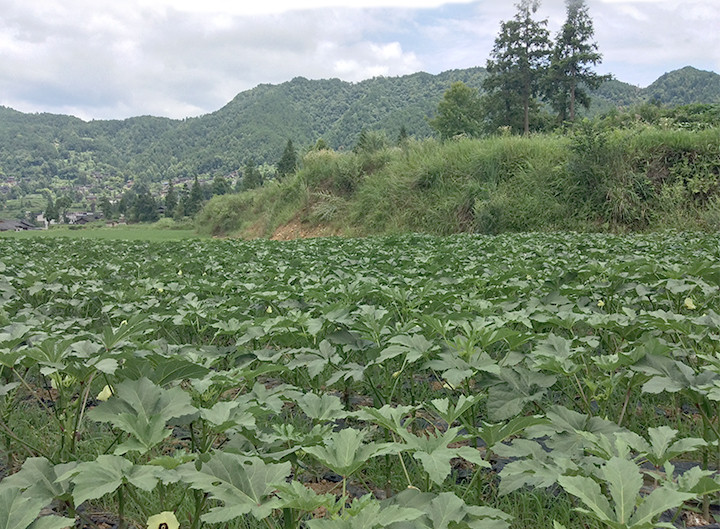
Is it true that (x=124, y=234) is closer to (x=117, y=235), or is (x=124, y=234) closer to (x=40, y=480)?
(x=117, y=235)

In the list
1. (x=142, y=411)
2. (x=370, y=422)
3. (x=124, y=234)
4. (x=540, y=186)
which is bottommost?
(x=124, y=234)

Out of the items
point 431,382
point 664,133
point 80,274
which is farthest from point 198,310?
point 664,133

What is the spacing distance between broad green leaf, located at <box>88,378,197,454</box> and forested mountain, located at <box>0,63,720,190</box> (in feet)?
186

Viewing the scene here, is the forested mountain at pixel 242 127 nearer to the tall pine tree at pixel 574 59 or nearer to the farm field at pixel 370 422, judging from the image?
the tall pine tree at pixel 574 59

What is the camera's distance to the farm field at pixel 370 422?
3.22 feet

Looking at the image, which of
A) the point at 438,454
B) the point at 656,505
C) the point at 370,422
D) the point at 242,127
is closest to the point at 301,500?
the point at 438,454

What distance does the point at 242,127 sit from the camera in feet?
353

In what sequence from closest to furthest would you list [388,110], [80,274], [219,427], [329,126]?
[219,427] → [80,274] → [388,110] → [329,126]

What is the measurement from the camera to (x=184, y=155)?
12288cm

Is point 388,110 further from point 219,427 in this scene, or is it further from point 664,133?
point 219,427

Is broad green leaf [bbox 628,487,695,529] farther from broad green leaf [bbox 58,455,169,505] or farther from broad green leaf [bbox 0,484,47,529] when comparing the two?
broad green leaf [bbox 0,484,47,529]

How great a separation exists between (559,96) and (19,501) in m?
41.6

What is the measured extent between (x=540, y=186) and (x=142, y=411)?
13.7m

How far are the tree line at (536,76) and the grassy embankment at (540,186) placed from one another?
68.2 feet
